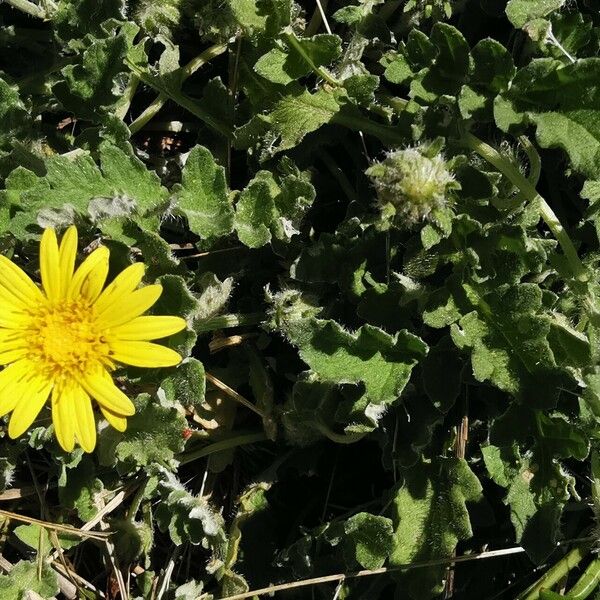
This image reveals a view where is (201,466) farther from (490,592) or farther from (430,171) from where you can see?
(430,171)

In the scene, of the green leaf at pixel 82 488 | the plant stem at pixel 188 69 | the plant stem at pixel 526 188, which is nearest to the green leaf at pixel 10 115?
the plant stem at pixel 188 69

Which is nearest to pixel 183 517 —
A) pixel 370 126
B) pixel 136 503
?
pixel 136 503

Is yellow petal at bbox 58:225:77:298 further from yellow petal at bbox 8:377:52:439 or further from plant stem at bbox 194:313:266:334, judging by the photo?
plant stem at bbox 194:313:266:334

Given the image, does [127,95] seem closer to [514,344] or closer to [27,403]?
[27,403]

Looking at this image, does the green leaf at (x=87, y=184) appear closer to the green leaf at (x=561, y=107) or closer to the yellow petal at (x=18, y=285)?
the yellow petal at (x=18, y=285)

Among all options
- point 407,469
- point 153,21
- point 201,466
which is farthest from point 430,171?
point 201,466

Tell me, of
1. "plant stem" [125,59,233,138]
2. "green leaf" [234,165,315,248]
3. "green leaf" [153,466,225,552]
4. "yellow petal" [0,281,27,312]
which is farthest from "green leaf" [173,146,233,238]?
"green leaf" [153,466,225,552]
